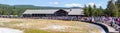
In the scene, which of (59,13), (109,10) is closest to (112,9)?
(109,10)

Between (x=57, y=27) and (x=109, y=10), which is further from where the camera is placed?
(x=109, y=10)

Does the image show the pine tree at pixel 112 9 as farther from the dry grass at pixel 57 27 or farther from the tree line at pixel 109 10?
the dry grass at pixel 57 27

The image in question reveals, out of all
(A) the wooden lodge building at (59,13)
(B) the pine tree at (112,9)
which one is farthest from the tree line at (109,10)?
(A) the wooden lodge building at (59,13)

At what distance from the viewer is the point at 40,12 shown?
11419 cm

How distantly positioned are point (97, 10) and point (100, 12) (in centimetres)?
107

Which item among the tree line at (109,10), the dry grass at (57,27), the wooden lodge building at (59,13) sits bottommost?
the wooden lodge building at (59,13)

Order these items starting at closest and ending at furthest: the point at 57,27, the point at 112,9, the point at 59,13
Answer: the point at 57,27, the point at 112,9, the point at 59,13

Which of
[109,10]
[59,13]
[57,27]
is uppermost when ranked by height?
[57,27]

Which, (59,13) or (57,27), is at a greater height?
(57,27)

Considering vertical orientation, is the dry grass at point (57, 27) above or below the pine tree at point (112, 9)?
above

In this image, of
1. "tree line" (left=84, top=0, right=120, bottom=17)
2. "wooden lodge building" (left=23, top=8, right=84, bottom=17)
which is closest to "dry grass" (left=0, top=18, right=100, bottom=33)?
"tree line" (left=84, top=0, right=120, bottom=17)

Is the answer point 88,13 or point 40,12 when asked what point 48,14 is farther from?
point 88,13

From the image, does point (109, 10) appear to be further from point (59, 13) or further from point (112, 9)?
point (59, 13)

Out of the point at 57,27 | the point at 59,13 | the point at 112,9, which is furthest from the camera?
the point at 59,13
